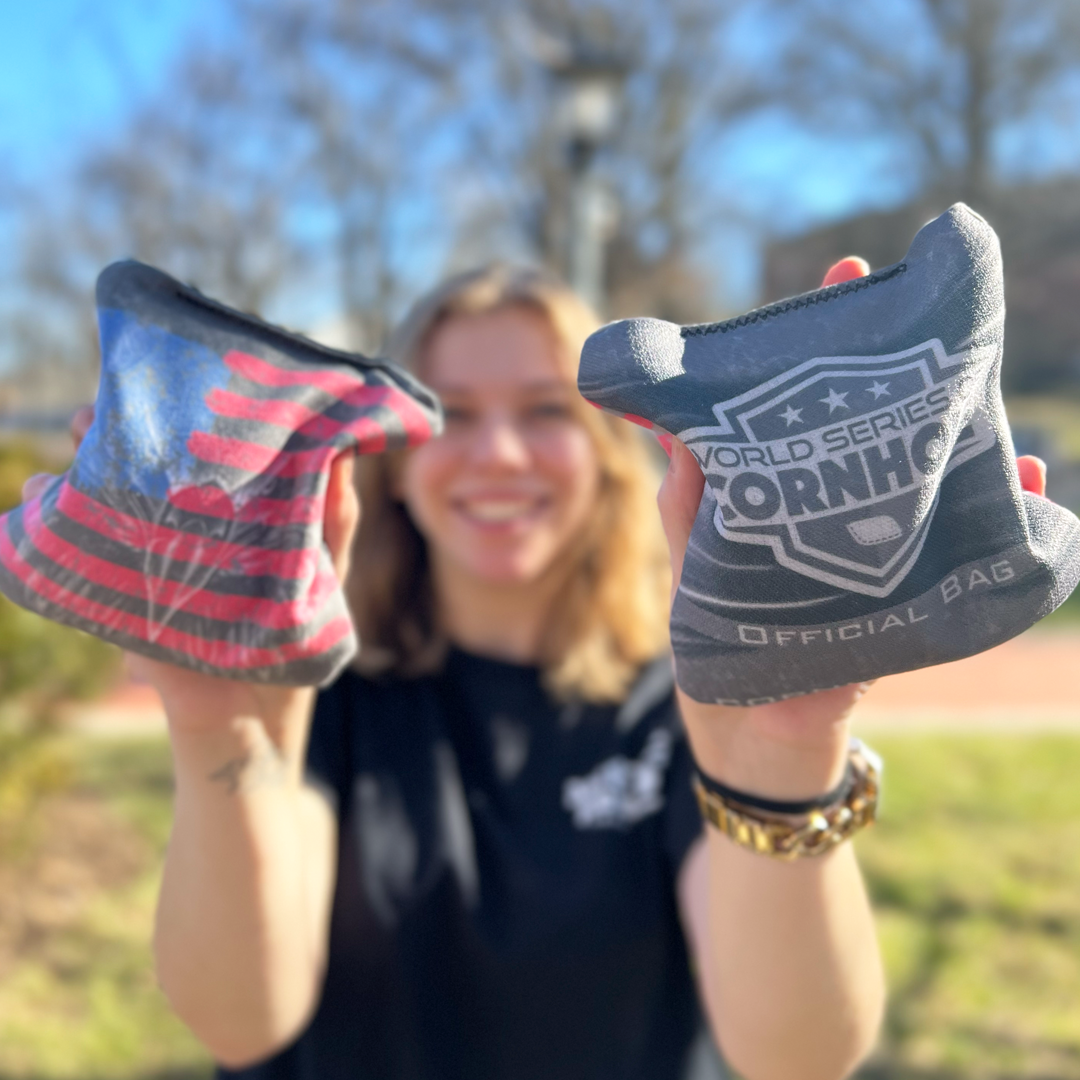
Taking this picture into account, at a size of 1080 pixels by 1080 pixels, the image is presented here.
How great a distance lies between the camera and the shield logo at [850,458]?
0.87 meters

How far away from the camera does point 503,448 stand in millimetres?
1671

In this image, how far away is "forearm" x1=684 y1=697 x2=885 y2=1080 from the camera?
1.07m

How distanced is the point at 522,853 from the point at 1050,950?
8.73ft

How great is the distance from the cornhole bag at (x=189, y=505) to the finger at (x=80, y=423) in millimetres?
41

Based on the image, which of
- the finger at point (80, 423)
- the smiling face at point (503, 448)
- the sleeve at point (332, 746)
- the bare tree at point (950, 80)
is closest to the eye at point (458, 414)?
the smiling face at point (503, 448)

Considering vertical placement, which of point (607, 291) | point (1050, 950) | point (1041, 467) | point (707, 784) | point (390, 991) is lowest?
point (607, 291)

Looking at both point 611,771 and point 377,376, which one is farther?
point 611,771

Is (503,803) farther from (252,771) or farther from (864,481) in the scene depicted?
(864,481)

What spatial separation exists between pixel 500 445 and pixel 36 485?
2.53ft

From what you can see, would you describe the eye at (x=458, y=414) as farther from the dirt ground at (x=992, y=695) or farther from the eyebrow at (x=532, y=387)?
the dirt ground at (x=992, y=695)

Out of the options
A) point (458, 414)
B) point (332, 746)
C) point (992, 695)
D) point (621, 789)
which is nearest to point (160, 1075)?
point (332, 746)

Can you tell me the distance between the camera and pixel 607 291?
18.6 m

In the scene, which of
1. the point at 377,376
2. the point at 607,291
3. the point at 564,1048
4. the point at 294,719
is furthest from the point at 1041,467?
the point at 607,291

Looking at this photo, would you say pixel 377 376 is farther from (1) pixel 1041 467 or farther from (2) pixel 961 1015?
(2) pixel 961 1015
